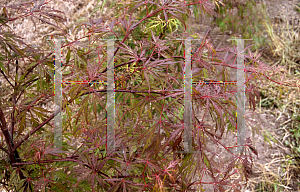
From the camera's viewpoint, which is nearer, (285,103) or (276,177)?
(276,177)

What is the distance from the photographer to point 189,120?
2.10 feet

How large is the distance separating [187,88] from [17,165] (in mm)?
539

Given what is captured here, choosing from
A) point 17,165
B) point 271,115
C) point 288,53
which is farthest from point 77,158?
point 288,53

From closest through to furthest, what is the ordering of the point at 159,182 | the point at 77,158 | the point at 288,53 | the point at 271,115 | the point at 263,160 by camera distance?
the point at 159,182
the point at 77,158
the point at 263,160
the point at 271,115
the point at 288,53

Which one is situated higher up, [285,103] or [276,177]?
[285,103]

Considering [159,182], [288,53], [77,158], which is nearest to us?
[159,182]

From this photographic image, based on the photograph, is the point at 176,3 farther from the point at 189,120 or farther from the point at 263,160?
the point at 263,160

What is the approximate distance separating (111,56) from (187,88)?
0.22 m

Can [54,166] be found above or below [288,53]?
below

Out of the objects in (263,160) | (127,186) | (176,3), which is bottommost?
(263,160)

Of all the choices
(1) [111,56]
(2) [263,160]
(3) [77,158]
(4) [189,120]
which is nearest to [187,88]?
(4) [189,120]

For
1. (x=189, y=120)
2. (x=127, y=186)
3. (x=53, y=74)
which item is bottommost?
(x=127, y=186)

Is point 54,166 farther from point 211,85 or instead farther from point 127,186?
point 211,85

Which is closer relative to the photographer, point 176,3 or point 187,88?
point 187,88
